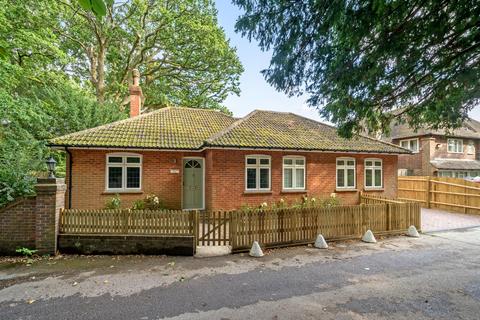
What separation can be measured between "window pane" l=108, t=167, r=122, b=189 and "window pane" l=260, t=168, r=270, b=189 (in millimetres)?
6612

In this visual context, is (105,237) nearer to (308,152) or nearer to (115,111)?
(308,152)

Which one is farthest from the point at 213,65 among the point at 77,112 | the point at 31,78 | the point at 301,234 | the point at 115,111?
the point at 301,234

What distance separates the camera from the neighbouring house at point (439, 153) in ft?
75.3

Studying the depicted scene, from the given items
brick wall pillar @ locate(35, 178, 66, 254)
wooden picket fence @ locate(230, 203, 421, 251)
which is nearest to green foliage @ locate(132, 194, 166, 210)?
brick wall pillar @ locate(35, 178, 66, 254)

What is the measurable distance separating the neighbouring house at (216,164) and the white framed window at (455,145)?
15479mm

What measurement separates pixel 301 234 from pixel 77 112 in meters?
15.4

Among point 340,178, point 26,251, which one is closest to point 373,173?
point 340,178

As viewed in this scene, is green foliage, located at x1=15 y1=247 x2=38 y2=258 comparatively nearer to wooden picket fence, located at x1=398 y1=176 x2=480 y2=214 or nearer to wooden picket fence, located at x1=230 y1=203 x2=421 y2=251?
wooden picket fence, located at x1=230 y1=203 x2=421 y2=251

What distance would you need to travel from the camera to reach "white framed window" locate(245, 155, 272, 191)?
11.5m

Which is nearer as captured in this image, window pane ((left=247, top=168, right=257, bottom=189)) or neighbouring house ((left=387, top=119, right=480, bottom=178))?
window pane ((left=247, top=168, right=257, bottom=189))

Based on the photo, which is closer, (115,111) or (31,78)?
(31,78)

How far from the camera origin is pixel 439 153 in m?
23.5

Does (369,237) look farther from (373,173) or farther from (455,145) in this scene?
(455,145)

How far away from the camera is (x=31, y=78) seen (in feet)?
45.5
